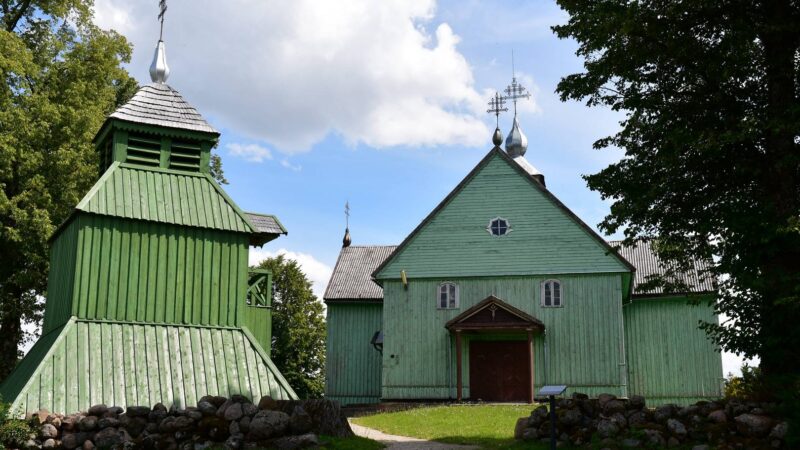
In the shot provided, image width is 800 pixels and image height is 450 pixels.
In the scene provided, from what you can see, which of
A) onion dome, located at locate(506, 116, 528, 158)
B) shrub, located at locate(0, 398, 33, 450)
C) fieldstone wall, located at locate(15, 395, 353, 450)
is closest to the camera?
shrub, located at locate(0, 398, 33, 450)

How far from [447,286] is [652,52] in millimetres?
14050

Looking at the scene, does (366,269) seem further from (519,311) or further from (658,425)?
(658,425)

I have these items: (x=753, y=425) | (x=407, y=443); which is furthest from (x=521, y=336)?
(x=753, y=425)

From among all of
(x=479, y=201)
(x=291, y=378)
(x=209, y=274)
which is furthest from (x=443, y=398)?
(x=291, y=378)

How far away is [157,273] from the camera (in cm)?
1730

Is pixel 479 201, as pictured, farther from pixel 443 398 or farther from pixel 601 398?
pixel 601 398

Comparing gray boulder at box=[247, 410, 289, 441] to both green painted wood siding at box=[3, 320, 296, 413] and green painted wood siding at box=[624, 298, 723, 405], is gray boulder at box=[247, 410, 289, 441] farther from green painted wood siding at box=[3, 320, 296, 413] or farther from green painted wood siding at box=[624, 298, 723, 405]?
green painted wood siding at box=[624, 298, 723, 405]

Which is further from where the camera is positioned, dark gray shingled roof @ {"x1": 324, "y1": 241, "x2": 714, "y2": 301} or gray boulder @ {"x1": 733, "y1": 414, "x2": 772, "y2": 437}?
dark gray shingled roof @ {"x1": 324, "y1": 241, "x2": 714, "y2": 301}

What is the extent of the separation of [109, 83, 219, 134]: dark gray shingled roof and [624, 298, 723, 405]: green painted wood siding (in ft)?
59.9

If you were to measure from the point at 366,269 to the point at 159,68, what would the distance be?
17089 millimetres

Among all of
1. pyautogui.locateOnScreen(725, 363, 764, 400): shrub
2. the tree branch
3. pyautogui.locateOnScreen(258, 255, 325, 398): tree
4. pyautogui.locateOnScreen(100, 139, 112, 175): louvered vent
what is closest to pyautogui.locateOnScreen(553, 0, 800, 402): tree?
pyautogui.locateOnScreen(725, 363, 764, 400): shrub

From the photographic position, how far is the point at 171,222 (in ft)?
57.7

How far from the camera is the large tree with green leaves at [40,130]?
25.3 metres

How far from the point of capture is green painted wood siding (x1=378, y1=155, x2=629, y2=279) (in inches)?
1093
